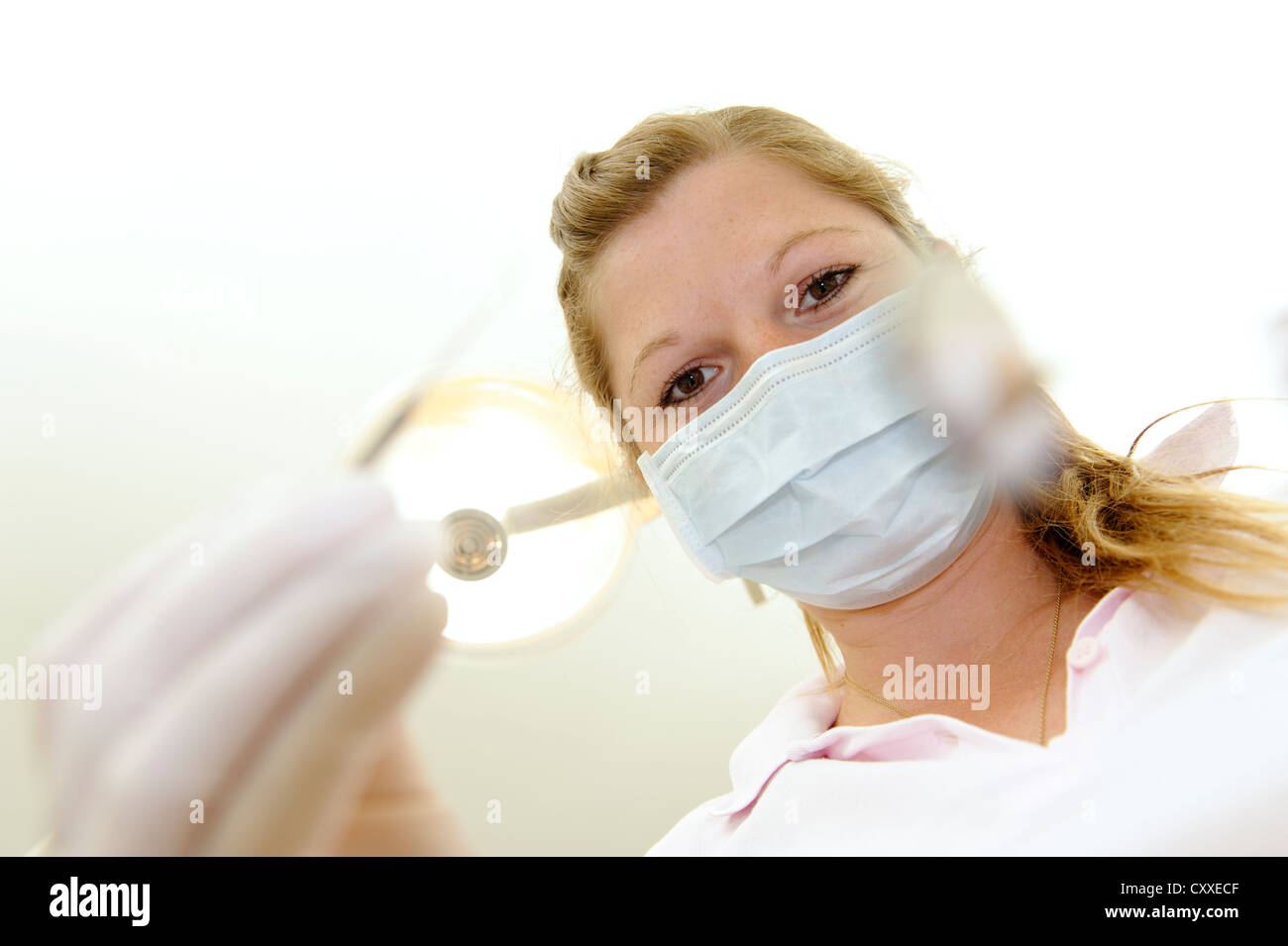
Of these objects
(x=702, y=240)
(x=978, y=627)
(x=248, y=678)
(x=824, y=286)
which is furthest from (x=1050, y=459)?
(x=248, y=678)

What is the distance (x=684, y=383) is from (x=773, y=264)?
6.0 inches

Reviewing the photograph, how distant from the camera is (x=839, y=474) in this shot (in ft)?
2.32

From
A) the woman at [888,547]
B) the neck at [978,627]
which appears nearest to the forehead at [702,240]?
the woman at [888,547]

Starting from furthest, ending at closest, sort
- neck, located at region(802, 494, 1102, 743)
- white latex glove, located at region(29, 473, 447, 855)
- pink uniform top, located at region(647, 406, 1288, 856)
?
neck, located at region(802, 494, 1102, 743), pink uniform top, located at region(647, 406, 1288, 856), white latex glove, located at region(29, 473, 447, 855)

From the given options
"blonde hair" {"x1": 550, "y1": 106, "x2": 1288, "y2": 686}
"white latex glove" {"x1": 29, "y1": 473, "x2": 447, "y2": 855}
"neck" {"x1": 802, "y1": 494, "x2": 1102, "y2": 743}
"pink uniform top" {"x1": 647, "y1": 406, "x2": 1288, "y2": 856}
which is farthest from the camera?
"neck" {"x1": 802, "y1": 494, "x2": 1102, "y2": 743}

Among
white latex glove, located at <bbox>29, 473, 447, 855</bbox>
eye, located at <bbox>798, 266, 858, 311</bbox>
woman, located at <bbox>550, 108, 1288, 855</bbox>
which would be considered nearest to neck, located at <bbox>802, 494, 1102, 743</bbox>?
woman, located at <bbox>550, 108, 1288, 855</bbox>

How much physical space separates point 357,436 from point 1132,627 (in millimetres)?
592

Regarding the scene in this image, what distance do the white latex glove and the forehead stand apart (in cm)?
52

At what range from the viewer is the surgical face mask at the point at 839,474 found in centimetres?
70

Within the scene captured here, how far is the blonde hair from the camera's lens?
2.08 ft

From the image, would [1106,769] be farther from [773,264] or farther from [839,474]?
[773,264]

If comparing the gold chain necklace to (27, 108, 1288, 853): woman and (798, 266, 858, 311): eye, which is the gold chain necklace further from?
(798, 266, 858, 311): eye

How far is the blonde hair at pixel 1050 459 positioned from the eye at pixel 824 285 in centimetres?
12
